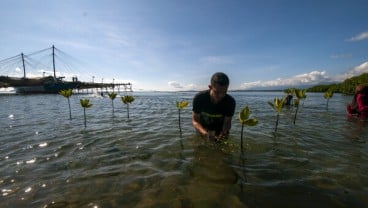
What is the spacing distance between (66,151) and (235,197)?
18.6 ft

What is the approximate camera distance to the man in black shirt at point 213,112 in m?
6.79

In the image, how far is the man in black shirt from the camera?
267 inches

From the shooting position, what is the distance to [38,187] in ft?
15.0

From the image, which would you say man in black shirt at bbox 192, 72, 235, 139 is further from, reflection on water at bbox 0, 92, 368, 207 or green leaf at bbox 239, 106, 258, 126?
green leaf at bbox 239, 106, 258, 126

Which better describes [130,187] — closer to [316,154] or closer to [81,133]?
[316,154]

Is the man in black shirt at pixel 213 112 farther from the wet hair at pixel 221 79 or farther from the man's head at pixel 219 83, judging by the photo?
the wet hair at pixel 221 79

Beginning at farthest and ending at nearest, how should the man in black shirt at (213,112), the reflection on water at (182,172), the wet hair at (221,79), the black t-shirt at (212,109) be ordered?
the black t-shirt at (212,109) < the man in black shirt at (213,112) < the wet hair at (221,79) < the reflection on water at (182,172)

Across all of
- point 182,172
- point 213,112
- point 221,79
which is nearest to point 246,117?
point 213,112

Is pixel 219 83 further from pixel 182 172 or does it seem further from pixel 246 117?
pixel 182 172

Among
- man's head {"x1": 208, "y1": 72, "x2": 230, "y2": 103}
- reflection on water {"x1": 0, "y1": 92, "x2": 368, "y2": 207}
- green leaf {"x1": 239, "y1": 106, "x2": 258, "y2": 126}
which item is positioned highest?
man's head {"x1": 208, "y1": 72, "x2": 230, "y2": 103}

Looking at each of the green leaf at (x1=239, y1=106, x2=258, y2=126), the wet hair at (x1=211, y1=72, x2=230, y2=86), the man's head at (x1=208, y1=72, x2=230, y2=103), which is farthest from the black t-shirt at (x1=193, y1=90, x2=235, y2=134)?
the wet hair at (x1=211, y1=72, x2=230, y2=86)

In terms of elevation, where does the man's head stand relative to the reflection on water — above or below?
above

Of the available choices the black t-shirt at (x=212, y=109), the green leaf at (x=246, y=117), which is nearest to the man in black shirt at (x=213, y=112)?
the black t-shirt at (x=212, y=109)

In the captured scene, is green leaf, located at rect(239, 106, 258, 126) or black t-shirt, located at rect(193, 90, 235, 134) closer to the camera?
green leaf, located at rect(239, 106, 258, 126)
